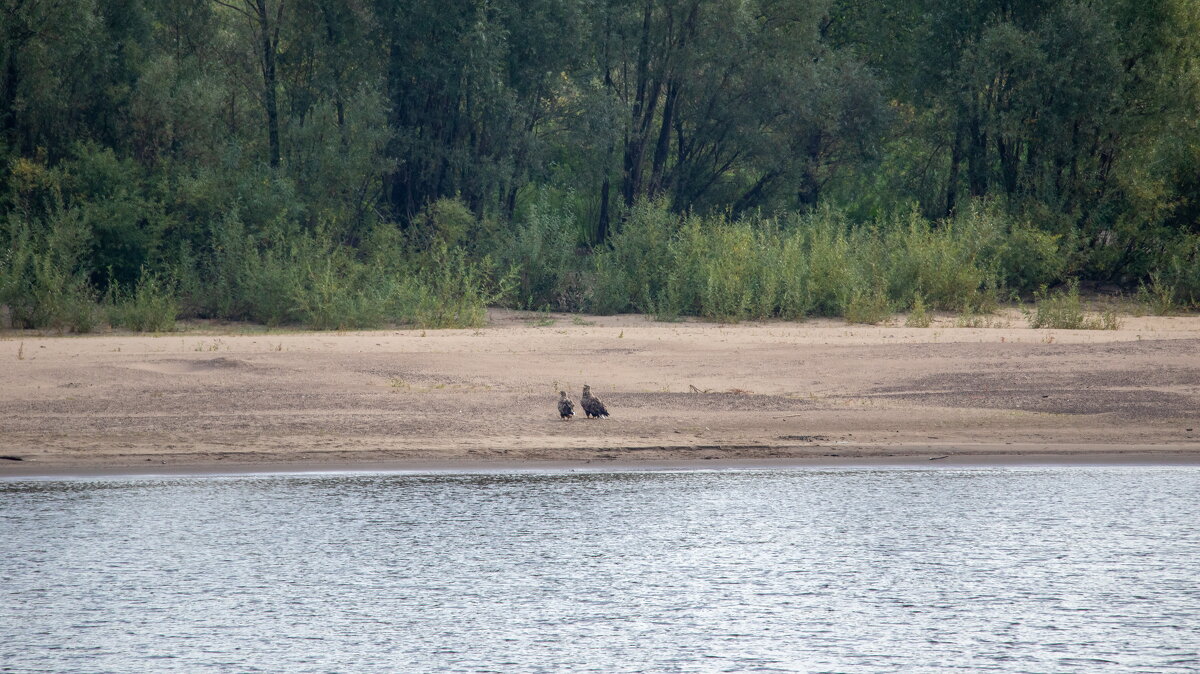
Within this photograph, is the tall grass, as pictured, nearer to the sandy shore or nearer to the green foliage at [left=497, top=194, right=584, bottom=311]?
the green foliage at [left=497, top=194, right=584, bottom=311]

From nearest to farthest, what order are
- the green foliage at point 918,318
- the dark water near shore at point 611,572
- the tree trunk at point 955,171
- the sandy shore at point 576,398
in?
the dark water near shore at point 611,572 → the sandy shore at point 576,398 → the green foliage at point 918,318 → the tree trunk at point 955,171

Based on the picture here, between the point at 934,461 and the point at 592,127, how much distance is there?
15418mm

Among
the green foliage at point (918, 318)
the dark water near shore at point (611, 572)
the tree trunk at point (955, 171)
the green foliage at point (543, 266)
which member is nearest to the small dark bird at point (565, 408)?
the dark water near shore at point (611, 572)

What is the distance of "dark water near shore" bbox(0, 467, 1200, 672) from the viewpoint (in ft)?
19.2

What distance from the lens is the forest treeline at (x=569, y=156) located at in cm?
1956

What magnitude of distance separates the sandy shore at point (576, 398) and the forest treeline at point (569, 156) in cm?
359

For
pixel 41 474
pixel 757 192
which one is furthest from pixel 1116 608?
pixel 757 192

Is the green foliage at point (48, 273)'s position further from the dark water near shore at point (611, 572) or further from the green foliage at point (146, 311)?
the dark water near shore at point (611, 572)

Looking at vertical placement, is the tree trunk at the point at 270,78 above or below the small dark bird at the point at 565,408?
above

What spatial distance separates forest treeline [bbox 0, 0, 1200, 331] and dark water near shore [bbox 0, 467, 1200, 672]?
913 cm

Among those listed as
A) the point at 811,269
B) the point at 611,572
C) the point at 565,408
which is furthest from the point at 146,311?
the point at 611,572

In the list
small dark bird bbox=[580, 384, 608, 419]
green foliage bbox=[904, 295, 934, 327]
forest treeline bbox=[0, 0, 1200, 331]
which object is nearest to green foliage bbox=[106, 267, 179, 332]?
forest treeline bbox=[0, 0, 1200, 331]

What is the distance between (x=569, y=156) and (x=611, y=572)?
1978 cm

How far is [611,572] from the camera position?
721 centimetres
